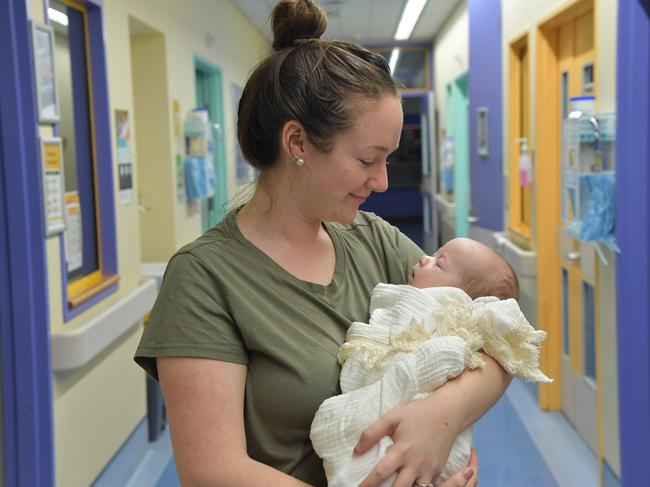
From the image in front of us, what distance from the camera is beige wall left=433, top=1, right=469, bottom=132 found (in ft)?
25.3

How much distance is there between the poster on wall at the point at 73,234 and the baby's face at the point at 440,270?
6.72ft

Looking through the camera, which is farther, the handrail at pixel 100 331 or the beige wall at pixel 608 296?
the beige wall at pixel 608 296

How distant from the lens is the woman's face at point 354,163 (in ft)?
4.18

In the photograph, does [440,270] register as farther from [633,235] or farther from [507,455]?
[507,455]

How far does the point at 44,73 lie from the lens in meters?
2.66

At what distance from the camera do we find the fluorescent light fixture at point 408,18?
7.99 m

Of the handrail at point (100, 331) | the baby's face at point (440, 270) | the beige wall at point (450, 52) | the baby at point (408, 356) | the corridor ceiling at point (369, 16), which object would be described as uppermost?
the corridor ceiling at point (369, 16)

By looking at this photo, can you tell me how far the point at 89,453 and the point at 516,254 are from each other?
269cm

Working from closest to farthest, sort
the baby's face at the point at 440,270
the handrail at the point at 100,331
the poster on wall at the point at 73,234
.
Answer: the baby's face at the point at 440,270 < the handrail at the point at 100,331 < the poster on wall at the point at 73,234

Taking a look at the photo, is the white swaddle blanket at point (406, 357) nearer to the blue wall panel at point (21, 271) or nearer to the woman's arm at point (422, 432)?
the woman's arm at point (422, 432)

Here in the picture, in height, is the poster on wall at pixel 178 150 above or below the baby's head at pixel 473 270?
above

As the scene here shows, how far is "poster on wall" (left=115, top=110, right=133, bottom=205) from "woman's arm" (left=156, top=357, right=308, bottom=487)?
2618mm

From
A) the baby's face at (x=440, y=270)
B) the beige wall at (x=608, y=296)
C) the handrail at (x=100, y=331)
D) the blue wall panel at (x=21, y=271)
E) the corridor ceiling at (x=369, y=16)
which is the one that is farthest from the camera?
the corridor ceiling at (x=369, y=16)

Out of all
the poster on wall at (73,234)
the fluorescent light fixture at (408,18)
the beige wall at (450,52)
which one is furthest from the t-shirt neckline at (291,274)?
the fluorescent light fixture at (408,18)
